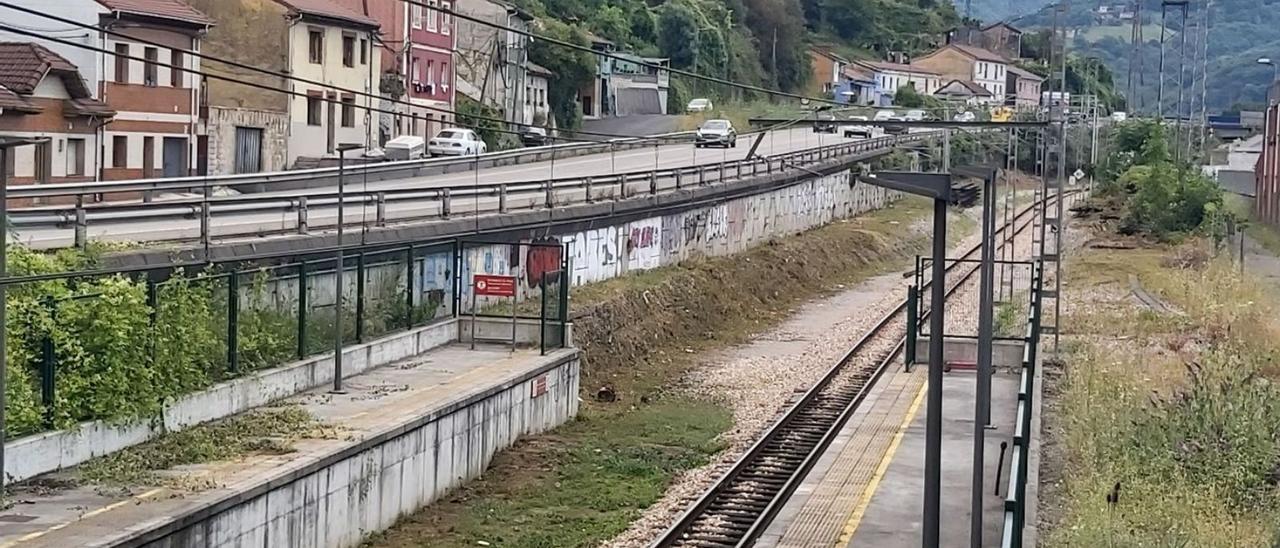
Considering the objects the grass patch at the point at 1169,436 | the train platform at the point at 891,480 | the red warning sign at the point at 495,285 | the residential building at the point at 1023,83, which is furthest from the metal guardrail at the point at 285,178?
the residential building at the point at 1023,83

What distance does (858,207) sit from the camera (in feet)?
262

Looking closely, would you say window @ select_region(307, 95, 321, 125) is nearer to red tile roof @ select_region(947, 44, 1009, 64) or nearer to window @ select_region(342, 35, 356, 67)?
window @ select_region(342, 35, 356, 67)

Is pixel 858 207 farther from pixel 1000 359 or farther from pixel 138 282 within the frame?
pixel 138 282

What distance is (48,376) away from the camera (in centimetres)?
1791

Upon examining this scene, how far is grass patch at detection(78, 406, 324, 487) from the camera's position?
1784 cm

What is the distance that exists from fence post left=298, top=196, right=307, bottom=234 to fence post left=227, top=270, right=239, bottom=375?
5898 millimetres

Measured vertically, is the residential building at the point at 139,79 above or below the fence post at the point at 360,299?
above

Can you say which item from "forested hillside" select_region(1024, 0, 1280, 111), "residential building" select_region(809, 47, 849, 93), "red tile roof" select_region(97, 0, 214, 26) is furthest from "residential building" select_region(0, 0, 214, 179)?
"forested hillside" select_region(1024, 0, 1280, 111)

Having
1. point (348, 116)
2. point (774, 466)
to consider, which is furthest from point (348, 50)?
point (774, 466)

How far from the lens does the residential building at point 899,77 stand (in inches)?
4867

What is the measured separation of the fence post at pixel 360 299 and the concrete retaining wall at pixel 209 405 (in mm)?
321

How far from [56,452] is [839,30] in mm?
138524

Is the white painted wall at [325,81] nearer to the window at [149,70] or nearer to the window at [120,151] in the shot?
the window at [149,70]

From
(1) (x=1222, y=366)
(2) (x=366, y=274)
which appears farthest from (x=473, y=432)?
(1) (x=1222, y=366)
